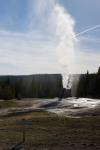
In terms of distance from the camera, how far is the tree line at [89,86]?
80.6 meters

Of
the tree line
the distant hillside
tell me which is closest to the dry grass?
the tree line

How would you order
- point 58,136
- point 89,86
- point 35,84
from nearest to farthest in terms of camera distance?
point 58,136 → point 89,86 → point 35,84

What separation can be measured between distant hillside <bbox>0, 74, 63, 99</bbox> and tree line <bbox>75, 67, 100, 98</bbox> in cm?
473

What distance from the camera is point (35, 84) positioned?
98.2 m

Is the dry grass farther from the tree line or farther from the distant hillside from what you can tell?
the distant hillside

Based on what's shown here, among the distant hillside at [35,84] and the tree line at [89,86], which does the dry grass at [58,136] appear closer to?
the tree line at [89,86]

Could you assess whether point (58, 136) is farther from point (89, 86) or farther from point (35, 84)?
point (35, 84)

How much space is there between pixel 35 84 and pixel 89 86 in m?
19.2

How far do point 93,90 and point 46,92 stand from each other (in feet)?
56.6

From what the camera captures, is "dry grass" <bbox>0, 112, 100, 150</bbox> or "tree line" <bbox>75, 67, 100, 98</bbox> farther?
"tree line" <bbox>75, 67, 100, 98</bbox>

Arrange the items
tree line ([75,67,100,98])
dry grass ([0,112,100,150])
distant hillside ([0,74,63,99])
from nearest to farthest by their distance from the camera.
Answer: dry grass ([0,112,100,150])
tree line ([75,67,100,98])
distant hillside ([0,74,63,99])

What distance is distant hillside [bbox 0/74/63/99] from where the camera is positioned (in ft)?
308

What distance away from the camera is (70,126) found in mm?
28250

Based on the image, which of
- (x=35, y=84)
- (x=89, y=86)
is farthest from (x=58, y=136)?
(x=35, y=84)
